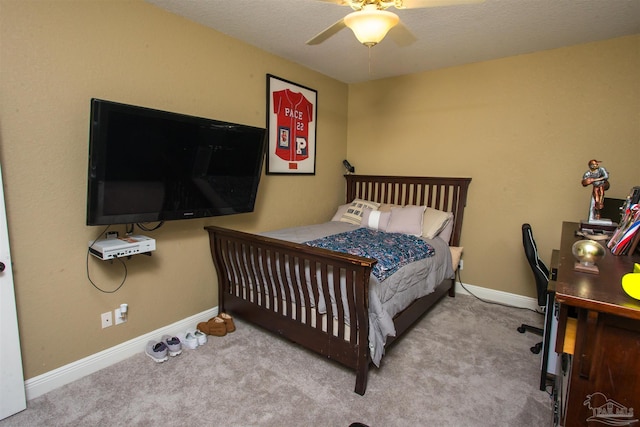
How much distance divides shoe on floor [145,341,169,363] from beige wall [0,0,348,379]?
17 cm

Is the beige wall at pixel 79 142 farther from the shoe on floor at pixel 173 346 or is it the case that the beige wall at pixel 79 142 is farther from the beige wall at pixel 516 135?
the beige wall at pixel 516 135

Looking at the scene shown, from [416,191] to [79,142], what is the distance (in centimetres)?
308

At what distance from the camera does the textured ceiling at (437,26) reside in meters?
2.19

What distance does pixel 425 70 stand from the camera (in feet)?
11.6

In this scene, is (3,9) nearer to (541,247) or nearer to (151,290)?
(151,290)

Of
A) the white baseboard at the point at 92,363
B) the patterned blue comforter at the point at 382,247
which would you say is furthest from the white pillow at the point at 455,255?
the white baseboard at the point at 92,363

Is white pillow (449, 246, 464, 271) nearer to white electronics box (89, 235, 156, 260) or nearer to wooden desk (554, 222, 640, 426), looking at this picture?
wooden desk (554, 222, 640, 426)

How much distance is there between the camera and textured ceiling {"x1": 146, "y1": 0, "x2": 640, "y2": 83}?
2189mm

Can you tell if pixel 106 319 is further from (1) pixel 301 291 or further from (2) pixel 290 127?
(2) pixel 290 127

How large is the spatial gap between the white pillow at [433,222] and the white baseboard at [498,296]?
0.80 meters

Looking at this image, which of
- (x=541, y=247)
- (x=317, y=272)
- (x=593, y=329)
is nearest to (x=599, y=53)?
(x=541, y=247)

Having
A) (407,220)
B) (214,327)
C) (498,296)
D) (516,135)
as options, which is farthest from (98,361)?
(516,135)

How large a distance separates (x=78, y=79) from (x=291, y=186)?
1.99m

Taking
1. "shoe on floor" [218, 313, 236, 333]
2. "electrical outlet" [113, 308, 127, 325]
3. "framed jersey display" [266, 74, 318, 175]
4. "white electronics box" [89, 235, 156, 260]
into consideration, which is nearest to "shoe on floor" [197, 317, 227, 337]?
"shoe on floor" [218, 313, 236, 333]
